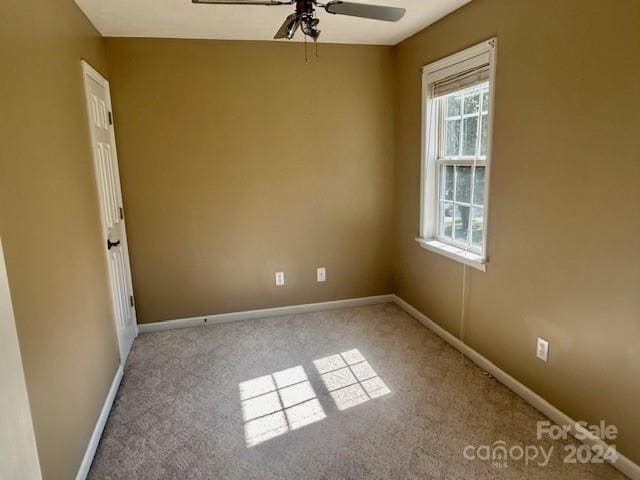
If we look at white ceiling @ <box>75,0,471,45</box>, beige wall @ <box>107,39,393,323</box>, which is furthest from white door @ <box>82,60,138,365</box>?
white ceiling @ <box>75,0,471,45</box>

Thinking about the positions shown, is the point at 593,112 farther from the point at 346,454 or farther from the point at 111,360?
the point at 111,360

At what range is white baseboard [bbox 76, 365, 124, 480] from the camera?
1.90m

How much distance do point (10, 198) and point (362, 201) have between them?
2.86 meters

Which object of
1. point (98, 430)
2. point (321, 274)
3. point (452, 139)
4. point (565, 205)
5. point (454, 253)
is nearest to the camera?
point (565, 205)

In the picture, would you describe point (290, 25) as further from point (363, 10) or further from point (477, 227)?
point (477, 227)

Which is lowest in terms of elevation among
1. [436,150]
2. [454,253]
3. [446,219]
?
[454,253]

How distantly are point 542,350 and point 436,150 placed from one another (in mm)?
1691

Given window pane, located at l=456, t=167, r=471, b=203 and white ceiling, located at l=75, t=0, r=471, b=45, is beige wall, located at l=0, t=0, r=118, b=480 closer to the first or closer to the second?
white ceiling, located at l=75, t=0, r=471, b=45

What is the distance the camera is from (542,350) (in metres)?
2.27

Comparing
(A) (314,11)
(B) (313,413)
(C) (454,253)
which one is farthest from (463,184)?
(B) (313,413)

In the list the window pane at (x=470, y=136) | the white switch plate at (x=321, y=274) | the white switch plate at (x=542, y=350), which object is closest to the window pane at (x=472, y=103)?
the window pane at (x=470, y=136)

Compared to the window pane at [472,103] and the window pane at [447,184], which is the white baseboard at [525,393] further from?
the window pane at [472,103]

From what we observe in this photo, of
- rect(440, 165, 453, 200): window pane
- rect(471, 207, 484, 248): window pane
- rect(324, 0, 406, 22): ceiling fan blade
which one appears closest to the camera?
rect(324, 0, 406, 22): ceiling fan blade

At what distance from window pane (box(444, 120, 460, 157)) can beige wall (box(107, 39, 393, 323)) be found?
2.52 feet
